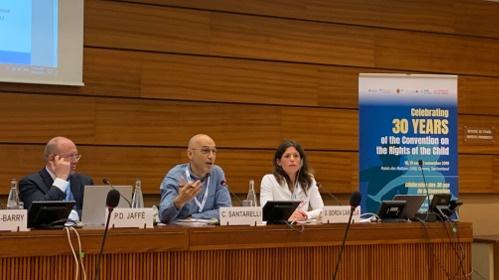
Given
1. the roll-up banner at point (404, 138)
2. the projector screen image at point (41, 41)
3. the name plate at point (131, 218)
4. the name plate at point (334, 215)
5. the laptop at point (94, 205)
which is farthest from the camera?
the roll-up banner at point (404, 138)

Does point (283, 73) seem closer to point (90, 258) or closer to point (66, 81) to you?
point (66, 81)

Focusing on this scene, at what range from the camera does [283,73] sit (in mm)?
5562

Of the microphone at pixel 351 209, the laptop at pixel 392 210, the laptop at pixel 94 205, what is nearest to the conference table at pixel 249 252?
the microphone at pixel 351 209

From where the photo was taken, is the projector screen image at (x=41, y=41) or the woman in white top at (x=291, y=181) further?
the projector screen image at (x=41, y=41)

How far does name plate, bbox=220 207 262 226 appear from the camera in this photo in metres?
3.37

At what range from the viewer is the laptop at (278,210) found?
345 centimetres

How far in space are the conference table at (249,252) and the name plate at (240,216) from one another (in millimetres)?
84

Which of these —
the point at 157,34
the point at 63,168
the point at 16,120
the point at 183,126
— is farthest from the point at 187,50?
the point at 63,168

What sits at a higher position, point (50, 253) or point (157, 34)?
point (157, 34)

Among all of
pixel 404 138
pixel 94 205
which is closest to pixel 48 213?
pixel 94 205

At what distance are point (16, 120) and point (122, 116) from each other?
0.73m

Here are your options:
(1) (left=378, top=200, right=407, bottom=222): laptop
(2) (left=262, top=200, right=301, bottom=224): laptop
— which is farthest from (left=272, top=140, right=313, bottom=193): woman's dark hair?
(2) (left=262, top=200, right=301, bottom=224): laptop

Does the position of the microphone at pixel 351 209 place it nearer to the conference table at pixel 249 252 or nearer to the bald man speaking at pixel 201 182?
the conference table at pixel 249 252

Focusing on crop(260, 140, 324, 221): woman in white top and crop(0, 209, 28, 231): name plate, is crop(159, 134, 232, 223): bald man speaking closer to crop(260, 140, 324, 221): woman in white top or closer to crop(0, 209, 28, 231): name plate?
crop(260, 140, 324, 221): woman in white top
